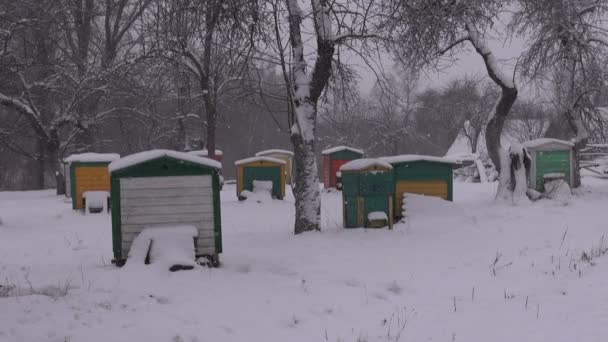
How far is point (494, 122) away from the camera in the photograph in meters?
13.6

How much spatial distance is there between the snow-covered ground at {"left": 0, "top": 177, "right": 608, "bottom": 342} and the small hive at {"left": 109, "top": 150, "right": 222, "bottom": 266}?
48 centimetres

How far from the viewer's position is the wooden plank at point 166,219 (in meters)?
6.54

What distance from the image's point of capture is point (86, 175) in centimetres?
1425

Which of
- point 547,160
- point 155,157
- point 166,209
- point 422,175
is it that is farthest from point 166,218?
point 547,160

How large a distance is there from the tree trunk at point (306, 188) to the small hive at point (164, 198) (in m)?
2.33

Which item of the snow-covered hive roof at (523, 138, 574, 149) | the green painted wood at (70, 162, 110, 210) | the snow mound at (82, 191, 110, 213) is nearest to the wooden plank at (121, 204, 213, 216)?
the snow mound at (82, 191, 110, 213)

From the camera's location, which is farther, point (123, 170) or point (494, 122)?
point (494, 122)

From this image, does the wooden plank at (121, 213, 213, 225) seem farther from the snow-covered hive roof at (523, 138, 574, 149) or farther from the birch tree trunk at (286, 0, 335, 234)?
the snow-covered hive roof at (523, 138, 574, 149)

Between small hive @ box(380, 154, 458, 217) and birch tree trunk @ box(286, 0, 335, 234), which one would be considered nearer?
birch tree trunk @ box(286, 0, 335, 234)

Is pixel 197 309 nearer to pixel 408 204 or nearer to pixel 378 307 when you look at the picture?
pixel 378 307

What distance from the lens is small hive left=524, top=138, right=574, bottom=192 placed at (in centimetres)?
1362

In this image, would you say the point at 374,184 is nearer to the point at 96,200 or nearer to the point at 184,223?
the point at 184,223

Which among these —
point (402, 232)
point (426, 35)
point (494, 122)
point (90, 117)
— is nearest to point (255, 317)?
point (402, 232)

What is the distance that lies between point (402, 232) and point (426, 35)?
345cm
